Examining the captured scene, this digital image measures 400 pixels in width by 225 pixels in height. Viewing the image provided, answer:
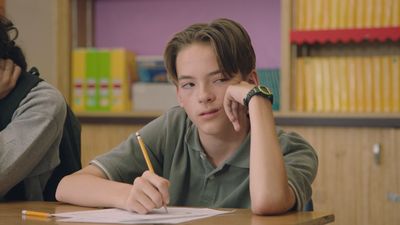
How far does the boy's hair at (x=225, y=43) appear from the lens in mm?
1601

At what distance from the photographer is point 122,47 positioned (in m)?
3.85

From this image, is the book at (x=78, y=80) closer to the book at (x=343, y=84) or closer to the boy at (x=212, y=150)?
the book at (x=343, y=84)

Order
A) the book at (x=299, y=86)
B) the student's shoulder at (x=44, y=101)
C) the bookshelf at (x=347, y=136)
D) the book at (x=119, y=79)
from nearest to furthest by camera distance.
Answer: the student's shoulder at (x=44, y=101), the bookshelf at (x=347, y=136), the book at (x=299, y=86), the book at (x=119, y=79)

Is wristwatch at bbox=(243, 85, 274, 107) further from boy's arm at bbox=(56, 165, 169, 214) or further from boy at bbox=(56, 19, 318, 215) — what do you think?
boy's arm at bbox=(56, 165, 169, 214)

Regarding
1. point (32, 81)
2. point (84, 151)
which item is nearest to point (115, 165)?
point (32, 81)

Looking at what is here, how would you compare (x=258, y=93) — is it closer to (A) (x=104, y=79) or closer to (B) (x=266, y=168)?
(B) (x=266, y=168)

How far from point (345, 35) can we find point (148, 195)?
2.05 m

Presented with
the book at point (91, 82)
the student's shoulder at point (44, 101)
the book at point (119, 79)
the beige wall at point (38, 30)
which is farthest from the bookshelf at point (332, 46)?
the student's shoulder at point (44, 101)

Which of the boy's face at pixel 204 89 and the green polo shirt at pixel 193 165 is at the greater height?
the boy's face at pixel 204 89

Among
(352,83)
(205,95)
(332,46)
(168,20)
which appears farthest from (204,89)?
(168,20)

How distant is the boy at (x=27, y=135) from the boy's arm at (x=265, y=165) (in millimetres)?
516

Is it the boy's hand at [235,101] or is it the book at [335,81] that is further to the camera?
the book at [335,81]

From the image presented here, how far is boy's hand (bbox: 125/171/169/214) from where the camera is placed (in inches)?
51.4

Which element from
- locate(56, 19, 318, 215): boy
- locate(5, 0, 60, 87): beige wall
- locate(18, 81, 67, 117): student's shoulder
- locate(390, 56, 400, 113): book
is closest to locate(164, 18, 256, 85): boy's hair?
locate(56, 19, 318, 215): boy
